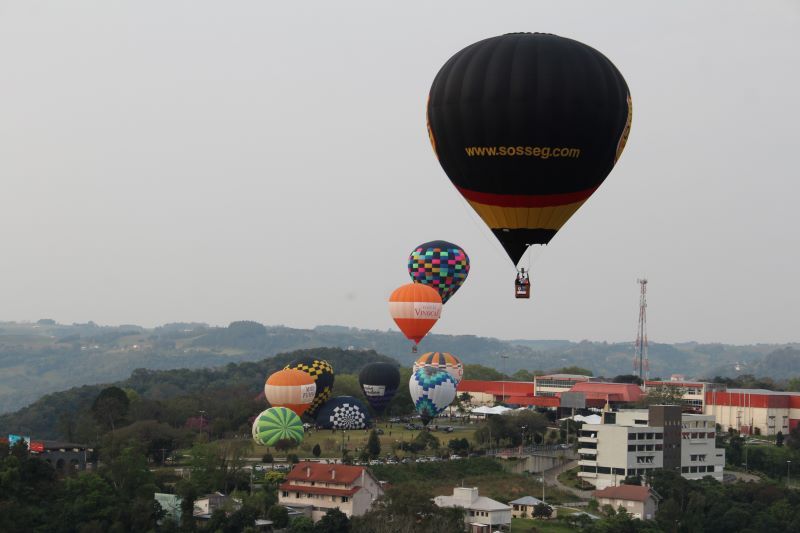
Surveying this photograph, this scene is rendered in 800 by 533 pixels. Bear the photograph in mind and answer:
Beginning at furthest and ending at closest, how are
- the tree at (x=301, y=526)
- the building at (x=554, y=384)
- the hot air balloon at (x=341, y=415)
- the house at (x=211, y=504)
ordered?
the building at (x=554, y=384) < the hot air balloon at (x=341, y=415) < the house at (x=211, y=504) < the tree at (x=301, y=526)

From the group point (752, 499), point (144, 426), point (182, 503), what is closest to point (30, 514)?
point (182, 503)

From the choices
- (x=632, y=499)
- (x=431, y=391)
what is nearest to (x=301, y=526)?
(x=632, y=499)

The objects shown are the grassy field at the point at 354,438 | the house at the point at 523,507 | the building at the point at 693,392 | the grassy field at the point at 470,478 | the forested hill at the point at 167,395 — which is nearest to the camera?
the house at the point at 523,507

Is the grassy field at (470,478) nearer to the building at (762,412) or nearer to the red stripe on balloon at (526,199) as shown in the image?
the red stripe on balloon at (526,199)

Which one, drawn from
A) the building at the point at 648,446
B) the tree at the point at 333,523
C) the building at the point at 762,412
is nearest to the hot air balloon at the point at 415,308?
the building at the point at 648,446

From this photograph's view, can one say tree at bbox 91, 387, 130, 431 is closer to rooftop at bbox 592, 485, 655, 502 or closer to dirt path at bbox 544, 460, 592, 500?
dirt path at bbox 544, 460, 592, 500

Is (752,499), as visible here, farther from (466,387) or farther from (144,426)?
(466,387)
